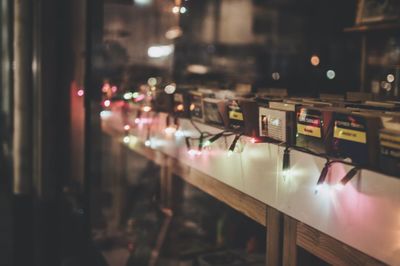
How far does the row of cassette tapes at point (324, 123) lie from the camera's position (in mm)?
1891

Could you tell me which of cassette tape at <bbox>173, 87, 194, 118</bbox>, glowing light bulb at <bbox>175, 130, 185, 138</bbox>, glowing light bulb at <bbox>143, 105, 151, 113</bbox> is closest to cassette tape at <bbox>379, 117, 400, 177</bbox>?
cassette tape at <bbox>173, 87, 194, 118</bbox>

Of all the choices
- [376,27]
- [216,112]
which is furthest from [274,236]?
[376,27]

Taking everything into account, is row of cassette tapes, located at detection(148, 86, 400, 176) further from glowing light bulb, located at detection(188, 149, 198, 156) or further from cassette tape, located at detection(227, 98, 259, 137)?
glowing light bulb, located at detection(188, 149, 198, 156)

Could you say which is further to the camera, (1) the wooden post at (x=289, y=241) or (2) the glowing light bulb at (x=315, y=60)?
(2) the glowing light bulb at (x=315, y=60)

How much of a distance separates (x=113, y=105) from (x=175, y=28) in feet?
4.15

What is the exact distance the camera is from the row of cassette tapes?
1.89m

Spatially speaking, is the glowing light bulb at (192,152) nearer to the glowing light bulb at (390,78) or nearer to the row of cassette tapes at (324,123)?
the row of cassette tapes at (324,123)

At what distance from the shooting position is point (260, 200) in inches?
112

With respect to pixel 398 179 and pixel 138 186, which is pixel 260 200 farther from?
pixel 138 186

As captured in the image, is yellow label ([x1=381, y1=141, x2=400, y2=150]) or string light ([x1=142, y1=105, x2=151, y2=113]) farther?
string light ([x1=142, y1=105, x2=151, y2=113])

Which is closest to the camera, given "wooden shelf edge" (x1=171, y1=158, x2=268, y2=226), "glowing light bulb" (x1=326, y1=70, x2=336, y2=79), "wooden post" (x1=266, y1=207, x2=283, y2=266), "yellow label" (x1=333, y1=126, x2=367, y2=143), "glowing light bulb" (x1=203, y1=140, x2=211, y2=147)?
"yellow label" (x1=333, y1=126, x2=367, y2=143)

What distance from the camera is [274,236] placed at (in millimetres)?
2732

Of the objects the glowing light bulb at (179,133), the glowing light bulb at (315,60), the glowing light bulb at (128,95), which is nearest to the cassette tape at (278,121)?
the glowing light bulb at (179,133)

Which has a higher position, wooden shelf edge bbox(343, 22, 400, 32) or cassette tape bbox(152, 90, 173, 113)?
wooden shelf edge bbox(343, 22, 400, 32)
